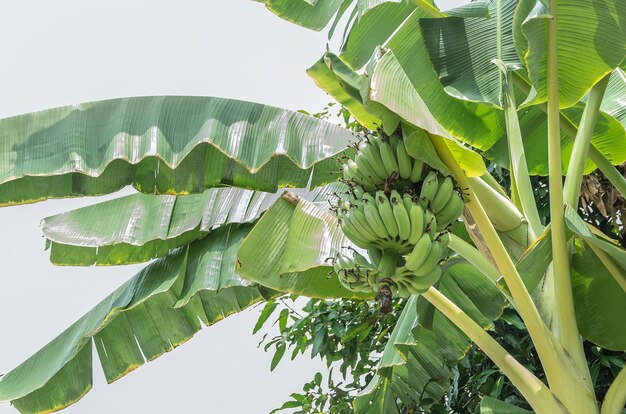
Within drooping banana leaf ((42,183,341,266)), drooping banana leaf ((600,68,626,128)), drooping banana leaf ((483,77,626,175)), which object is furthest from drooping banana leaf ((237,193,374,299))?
drooping banana leaf ((600,68,626,128))

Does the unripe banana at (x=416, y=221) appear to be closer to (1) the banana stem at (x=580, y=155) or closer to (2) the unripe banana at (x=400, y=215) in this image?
(2) the unripe banana at (x=400, y=215)

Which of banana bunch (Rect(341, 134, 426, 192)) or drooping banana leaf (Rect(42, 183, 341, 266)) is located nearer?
banana bunch (Rect(341, 134, 426, 192))

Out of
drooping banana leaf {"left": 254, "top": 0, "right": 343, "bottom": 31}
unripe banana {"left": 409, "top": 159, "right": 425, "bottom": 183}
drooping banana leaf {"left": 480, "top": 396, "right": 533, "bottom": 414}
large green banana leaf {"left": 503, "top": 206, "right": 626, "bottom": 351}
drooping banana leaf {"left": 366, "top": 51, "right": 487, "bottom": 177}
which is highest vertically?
drooping banana leaf {"left": 366, "top": 51, "right": 487, "bottom": 177}

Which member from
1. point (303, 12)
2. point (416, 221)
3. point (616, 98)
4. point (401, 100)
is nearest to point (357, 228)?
point (416, 221)

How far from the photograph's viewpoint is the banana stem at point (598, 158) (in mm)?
2365

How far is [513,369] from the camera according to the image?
2139 millimetres

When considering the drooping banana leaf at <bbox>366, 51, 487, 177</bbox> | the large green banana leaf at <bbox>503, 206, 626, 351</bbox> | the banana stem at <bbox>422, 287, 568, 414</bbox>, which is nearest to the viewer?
the drooping banana leaf at <bbox>366, 51, 487, 177</bbox>

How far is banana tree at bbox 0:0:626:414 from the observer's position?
1.96m

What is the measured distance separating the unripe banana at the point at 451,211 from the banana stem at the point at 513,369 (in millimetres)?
360

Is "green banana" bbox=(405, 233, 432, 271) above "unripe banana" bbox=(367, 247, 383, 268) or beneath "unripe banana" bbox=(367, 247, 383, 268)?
above

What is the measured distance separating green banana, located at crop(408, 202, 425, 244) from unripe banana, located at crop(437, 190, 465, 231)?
4.6 inches

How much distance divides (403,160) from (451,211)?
168 millimetres

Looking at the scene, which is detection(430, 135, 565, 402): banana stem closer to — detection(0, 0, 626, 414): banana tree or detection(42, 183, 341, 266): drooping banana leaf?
detection(0, 0, 626, 414): banana tree

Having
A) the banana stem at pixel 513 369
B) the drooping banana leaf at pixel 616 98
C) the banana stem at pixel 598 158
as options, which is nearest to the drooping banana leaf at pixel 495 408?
the banana stem at pixel 513 369
